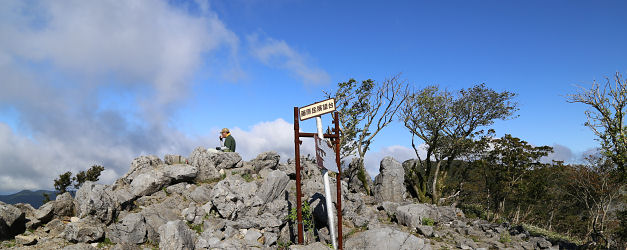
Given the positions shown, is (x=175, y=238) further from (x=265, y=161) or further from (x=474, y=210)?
(x=474, y=210)

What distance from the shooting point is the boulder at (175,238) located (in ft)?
41.8

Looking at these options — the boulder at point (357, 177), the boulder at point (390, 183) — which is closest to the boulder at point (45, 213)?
the boulder at point (357, 177)

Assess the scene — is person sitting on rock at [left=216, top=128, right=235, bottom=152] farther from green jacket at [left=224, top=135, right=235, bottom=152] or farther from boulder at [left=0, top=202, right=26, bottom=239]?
boulder at [left=0, top=202, right=26, bottom=239]

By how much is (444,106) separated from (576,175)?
12.1 meters

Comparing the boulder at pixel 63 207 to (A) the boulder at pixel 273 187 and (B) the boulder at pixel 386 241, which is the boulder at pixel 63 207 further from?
(B) the boulder at pixel 386 241

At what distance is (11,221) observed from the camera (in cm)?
1380

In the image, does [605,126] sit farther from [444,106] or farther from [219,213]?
[219,213]

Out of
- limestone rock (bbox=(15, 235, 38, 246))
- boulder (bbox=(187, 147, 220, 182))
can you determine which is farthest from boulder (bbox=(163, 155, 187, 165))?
limestone rock (bbox=(15, 235, 38, 246))

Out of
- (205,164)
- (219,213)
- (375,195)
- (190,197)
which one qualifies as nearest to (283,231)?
(219,213)

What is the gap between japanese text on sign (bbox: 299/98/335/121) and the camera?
1416 centimetres

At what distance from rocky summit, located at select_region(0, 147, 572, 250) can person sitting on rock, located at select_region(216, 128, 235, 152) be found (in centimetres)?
81

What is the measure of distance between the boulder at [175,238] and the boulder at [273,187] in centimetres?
430

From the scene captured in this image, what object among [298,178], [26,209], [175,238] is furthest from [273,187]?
[26,209]

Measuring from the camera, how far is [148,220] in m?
14.8
